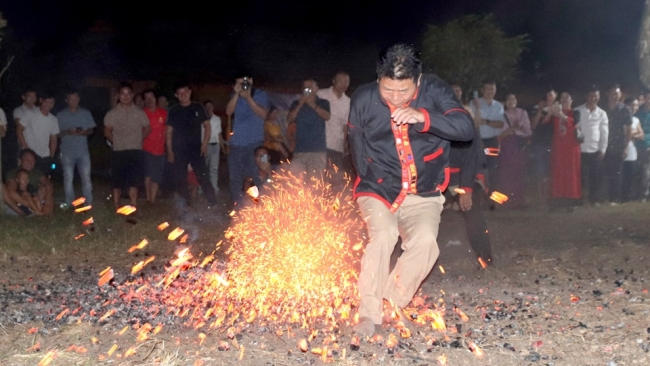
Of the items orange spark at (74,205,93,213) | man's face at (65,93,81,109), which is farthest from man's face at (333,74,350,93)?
man's face at (65,93,81,109)

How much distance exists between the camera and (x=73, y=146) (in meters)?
12.2

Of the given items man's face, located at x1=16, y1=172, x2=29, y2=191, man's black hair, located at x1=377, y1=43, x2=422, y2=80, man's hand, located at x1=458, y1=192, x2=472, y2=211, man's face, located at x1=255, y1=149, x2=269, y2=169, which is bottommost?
man's face, located at x1=16, y1=172, x2=29, y2=191

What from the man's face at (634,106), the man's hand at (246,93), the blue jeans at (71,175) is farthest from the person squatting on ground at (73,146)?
the man's face at (634,106)

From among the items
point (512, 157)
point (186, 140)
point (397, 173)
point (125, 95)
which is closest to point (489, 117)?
point (512, 157)

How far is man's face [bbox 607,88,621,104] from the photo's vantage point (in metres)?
13.5

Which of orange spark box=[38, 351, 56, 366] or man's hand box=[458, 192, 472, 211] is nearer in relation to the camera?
orange spark box=[38, 351, 56, 366]

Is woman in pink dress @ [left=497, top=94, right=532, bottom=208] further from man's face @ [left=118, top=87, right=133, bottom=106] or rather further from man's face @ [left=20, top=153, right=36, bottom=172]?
man's face @ [left=20, top=153, right=36, bottom=172]

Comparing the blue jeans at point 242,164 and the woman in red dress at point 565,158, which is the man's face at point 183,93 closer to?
the blue jeans at point 242,164

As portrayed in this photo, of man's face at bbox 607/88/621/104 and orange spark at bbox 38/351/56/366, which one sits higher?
man's face at bbox 607/88/621/104

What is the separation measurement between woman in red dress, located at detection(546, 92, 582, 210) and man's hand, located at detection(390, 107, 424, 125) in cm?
873

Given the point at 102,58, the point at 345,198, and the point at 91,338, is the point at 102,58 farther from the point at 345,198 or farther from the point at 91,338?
the point at 91,338

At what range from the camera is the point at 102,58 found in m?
26.2

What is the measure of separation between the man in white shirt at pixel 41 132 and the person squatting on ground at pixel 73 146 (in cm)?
16

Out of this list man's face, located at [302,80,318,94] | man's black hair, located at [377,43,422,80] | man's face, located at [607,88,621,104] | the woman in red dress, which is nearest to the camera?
man's black hair, located at [377,43,422,80]
